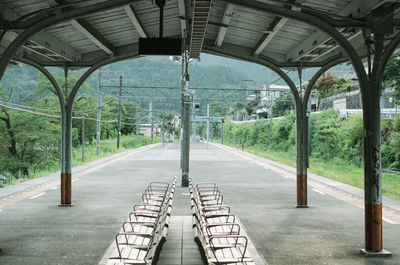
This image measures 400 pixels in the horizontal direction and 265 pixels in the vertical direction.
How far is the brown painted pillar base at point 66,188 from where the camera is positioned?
1023 cm

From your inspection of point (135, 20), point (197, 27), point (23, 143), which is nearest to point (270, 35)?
point (197, 27)

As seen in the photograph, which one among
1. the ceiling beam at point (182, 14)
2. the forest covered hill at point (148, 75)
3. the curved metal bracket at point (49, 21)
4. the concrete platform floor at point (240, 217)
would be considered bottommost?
the concrete platform floor at point (240, 217)

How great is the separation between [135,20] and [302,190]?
18.1 ft

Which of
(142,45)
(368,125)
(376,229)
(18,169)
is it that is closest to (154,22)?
(142,45)

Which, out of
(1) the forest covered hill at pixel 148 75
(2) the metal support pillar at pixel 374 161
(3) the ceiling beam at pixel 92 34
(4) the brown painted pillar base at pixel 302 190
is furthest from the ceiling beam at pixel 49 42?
(1) the forest covered hill at pixel 148 75

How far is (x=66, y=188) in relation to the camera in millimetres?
10375

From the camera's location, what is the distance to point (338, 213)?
9.61 meters

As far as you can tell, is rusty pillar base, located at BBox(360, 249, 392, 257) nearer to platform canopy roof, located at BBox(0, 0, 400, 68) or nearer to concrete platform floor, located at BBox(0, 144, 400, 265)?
concrete platform floor, located at BBox(0, 144, 400, 265)

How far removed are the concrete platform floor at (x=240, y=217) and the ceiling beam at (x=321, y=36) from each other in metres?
3.58

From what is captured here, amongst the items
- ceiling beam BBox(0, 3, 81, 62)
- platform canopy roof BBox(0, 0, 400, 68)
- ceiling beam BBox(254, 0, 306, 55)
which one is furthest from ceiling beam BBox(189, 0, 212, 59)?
ceiling beam BBox(0, 3, 81, 62)

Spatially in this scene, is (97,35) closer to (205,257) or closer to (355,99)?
(205,257)

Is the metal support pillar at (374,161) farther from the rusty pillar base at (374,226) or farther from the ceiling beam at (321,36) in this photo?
the ceiling beam at (321,36)

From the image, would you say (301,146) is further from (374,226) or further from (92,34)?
(92,34)

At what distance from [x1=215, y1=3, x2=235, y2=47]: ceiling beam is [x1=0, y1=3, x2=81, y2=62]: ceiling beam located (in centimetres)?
341
